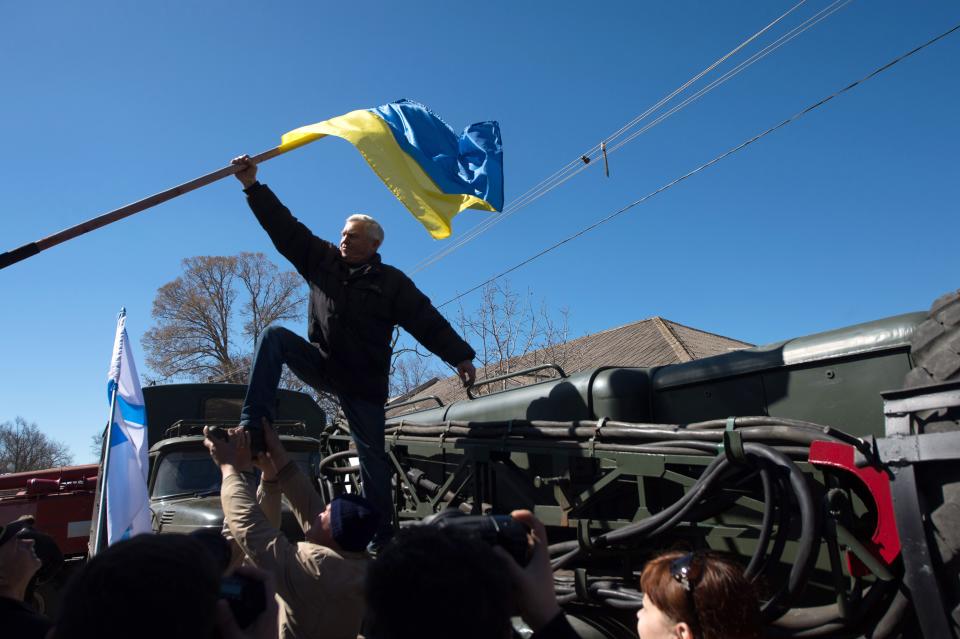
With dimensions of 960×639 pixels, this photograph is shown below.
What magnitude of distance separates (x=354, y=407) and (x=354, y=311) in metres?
0.57

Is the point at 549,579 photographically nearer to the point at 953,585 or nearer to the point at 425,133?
the point at 953,585

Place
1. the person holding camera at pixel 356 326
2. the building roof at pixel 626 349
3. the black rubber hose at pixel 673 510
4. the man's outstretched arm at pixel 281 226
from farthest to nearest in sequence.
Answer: the building roof at pixel 626 349 < the man's outstretched arm at pixel 281 226 < the person holding camera at pixel 356 326 < the black rubber hose at pixel 673 510

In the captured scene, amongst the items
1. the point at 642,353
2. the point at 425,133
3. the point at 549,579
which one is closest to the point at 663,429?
the point at 549,579

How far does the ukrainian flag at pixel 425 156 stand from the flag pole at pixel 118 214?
48 cm

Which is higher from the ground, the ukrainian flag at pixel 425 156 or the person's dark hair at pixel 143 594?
the ukrainian flag at pixel 425 156

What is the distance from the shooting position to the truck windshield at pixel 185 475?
666 centimetres

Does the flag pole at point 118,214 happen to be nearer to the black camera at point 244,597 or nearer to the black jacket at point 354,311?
the black jacket at point 354,311

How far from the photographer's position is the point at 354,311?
3943mm

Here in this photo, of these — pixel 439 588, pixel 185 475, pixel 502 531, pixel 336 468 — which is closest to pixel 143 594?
pixel 439 588

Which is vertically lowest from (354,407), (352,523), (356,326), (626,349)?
(352,523)

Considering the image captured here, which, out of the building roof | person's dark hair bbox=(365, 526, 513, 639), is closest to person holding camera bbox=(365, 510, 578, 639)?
person's dark hair bbox=(365, 526, 513, 639)

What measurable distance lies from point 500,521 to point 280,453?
7.36 ft

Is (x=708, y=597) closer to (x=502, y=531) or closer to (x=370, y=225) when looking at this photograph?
(x=502, y=531)

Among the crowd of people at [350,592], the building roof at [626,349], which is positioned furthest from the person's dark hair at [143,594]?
the building roof at [626,349]
